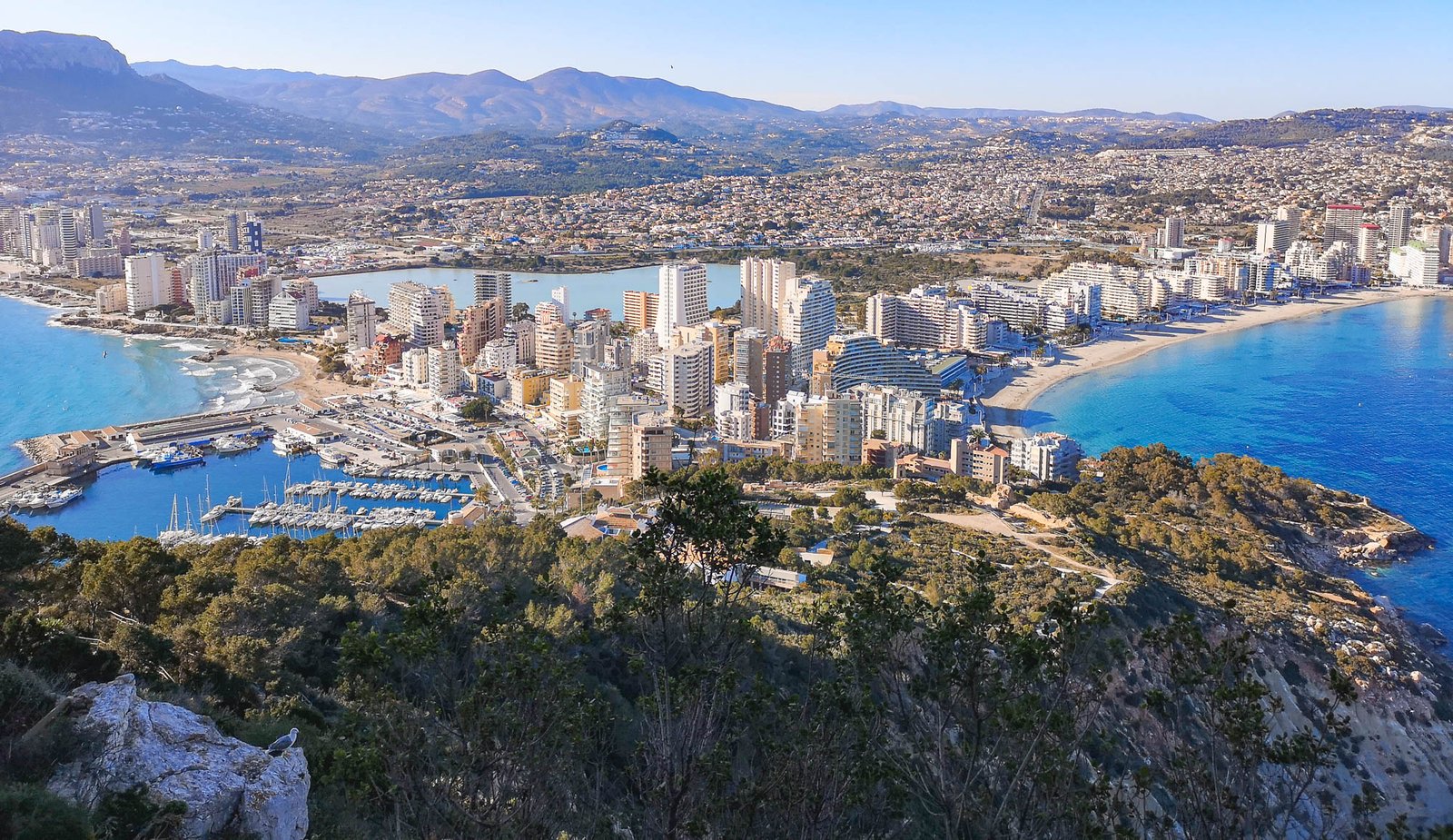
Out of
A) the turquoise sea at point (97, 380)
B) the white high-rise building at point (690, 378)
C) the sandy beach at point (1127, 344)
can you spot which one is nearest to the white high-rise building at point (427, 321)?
the turquoise sea at point (97, 380)

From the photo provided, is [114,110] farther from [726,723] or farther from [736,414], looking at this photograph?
[726,723]

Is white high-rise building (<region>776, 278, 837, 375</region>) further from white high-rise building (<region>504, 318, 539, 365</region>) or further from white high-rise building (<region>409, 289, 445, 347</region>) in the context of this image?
white high-rise building (<region>409, 289, 445, 347</region>)

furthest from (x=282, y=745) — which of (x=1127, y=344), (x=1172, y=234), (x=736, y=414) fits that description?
(x=1172, y=234)

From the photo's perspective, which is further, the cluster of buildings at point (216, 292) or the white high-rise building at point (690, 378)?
the cluster of buildings at point (216, 292)

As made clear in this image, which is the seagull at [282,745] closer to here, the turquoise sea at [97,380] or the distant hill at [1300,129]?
the turquoise sea at [97,380]

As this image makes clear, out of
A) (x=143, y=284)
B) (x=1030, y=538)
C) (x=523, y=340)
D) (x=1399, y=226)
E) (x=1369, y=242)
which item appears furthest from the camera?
(x=1399, y=226)

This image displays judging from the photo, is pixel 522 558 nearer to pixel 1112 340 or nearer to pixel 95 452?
pixel 95 452

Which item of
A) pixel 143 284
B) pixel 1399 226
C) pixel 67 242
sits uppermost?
pixel 1399 226

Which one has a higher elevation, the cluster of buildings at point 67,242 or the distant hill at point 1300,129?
the distant hill at point 1300,129
